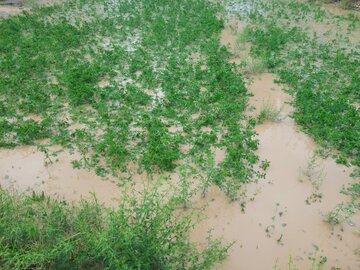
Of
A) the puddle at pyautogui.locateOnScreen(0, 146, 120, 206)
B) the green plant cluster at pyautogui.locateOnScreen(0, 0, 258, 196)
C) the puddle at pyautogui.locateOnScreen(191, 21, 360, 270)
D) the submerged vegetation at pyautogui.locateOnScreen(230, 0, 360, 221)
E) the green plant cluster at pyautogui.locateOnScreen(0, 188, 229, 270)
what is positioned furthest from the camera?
the submerged vegetation at pyautogui.locateOnScreen(230, 0, 360, 221)

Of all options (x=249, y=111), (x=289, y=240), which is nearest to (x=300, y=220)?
(x=289, y=240)

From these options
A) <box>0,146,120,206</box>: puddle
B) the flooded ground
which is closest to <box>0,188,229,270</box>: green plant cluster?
the flooded ground

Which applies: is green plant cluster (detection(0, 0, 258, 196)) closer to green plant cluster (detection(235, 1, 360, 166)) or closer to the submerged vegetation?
the submerged vegetation

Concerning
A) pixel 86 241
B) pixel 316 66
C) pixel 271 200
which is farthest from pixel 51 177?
pixel 316 66

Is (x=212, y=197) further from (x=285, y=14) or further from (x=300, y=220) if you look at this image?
(x=285, y=14)

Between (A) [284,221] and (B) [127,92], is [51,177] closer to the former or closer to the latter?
Result: (B) [127,92]
